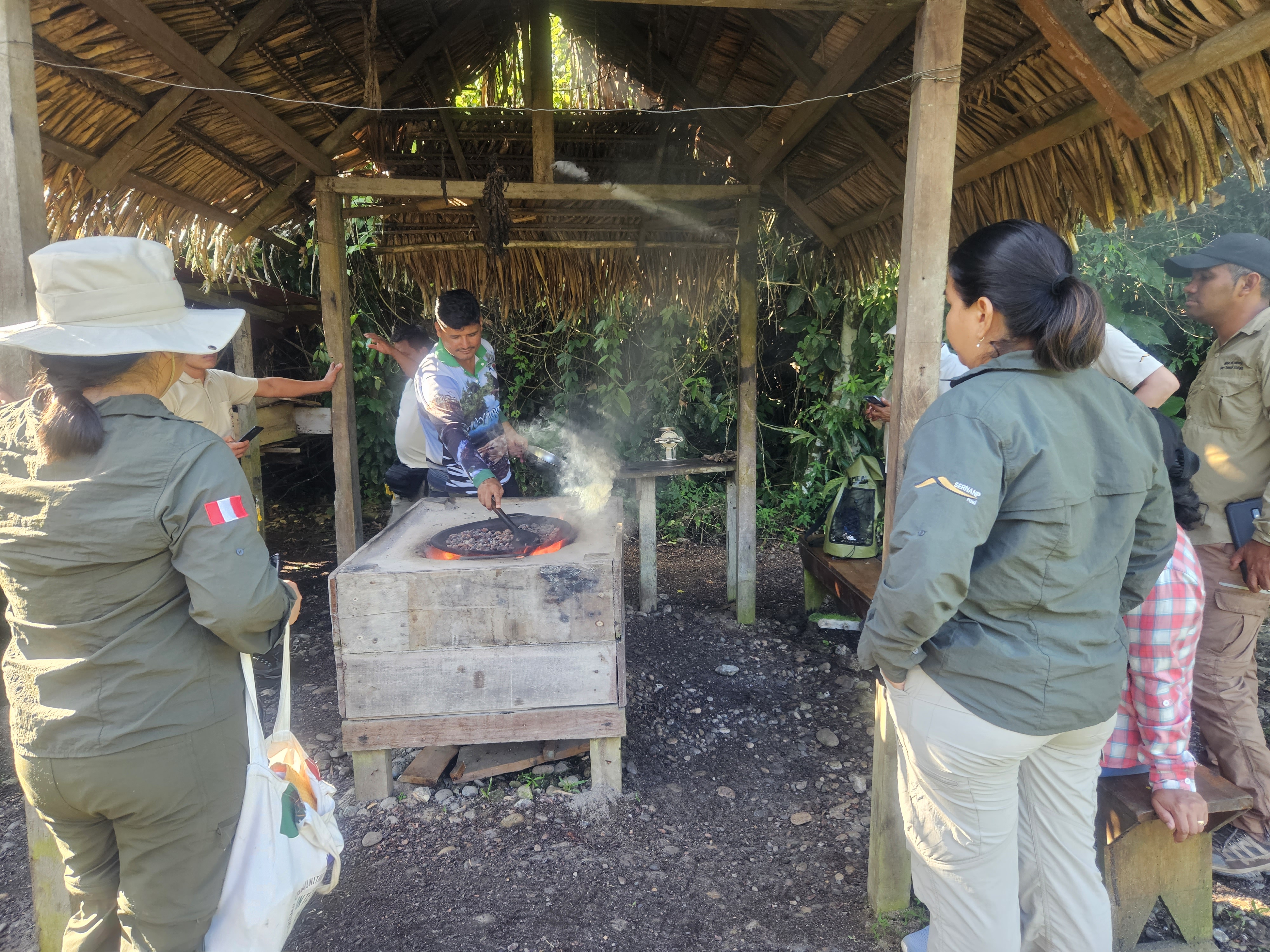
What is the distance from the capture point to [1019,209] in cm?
330

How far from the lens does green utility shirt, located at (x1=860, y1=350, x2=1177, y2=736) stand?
152 centimetres

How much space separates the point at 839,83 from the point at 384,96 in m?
2.74

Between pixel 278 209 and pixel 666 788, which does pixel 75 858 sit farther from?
pixel 278 209

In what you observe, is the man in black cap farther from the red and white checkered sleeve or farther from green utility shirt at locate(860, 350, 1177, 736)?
green utility shirt at locate(860, 350, 1177, 736)

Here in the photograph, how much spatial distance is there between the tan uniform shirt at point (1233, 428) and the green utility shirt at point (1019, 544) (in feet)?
4.94

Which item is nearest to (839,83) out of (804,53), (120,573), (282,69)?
(804,53)

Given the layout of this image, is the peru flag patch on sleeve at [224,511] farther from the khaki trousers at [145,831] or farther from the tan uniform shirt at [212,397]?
the tan uniform shirt at [212,397]

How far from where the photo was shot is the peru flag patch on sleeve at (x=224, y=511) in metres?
1.55

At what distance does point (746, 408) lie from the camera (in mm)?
5039

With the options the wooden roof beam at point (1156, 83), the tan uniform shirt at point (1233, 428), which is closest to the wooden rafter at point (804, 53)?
the wooden roof beam at point (1156, 83)

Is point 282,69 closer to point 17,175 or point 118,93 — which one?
point 118,93

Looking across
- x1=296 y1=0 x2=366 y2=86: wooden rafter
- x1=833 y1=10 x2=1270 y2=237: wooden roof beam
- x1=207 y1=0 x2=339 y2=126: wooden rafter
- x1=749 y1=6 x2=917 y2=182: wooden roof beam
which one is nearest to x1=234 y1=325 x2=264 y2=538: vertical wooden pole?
x1=207 y1=0 x2=339 y2=126: wooden rafter

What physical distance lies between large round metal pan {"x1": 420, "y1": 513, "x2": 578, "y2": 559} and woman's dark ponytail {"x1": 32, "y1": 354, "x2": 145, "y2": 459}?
66.0 inches

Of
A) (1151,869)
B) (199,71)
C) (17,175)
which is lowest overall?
(1151,869)
